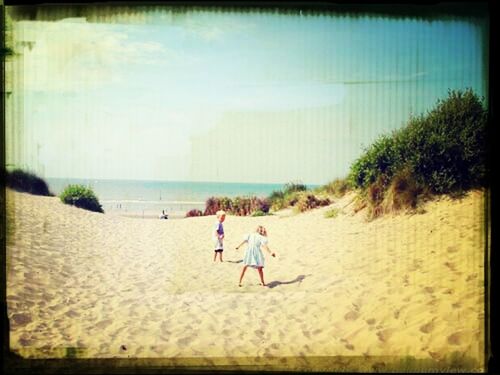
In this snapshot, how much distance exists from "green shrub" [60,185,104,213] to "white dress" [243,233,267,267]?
195 centimetres

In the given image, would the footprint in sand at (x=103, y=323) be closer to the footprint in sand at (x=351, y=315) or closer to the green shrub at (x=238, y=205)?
the green shrub at (x=238, y=205)

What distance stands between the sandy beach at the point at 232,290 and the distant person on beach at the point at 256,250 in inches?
4.1

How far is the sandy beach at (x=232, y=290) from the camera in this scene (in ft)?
13.8

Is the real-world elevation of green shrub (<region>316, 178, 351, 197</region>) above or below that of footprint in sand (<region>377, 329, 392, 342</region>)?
above

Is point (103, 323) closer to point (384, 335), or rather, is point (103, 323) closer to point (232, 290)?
point (232, 290)

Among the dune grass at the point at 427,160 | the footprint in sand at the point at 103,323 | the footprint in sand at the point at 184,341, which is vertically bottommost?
the footprint in sand at the point at 184,341

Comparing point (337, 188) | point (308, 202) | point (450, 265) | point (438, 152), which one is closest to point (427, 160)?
point (438, 152)

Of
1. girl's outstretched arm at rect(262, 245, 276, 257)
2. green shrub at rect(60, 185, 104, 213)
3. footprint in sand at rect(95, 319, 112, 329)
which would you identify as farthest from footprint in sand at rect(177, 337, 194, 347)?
Result: green shrub at rect(60, 185, 104, 213)

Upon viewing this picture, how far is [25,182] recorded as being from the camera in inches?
Answer: 171

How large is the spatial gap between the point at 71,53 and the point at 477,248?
5.28m

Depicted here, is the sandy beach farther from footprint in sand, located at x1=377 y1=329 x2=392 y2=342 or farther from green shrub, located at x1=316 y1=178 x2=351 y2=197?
green shrub, located at x1=316 y1=178 x2=351 y2=197

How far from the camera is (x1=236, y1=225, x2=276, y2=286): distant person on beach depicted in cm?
475

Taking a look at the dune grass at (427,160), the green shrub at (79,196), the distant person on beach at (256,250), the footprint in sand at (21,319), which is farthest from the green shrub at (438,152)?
the footprint in sand at (21,319)

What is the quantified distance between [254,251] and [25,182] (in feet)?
9.41
